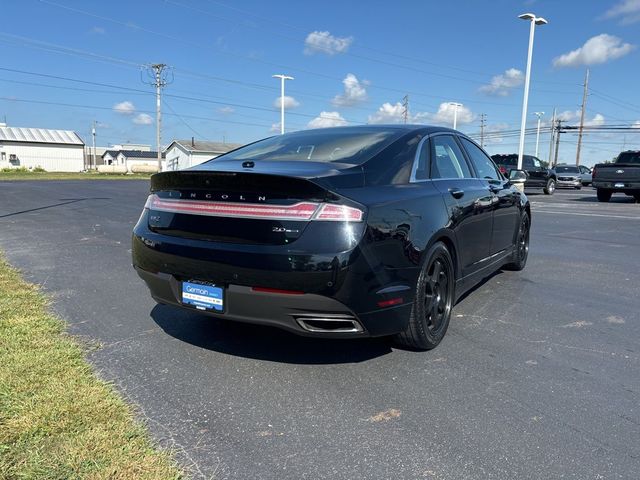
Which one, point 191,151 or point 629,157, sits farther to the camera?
point 191,151

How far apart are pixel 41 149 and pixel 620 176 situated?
260 ft

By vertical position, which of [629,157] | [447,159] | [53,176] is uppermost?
[629,157]

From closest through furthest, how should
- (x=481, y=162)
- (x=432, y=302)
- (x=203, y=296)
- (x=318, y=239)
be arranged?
(x=318, y=239) < (x=203, y=296) < (x=432, y=302) < (x=481, y=162)

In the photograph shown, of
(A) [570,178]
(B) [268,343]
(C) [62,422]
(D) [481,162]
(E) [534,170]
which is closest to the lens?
(C) [62,422]

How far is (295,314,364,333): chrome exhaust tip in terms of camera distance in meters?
2.88

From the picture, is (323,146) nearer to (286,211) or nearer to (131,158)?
(286,211)

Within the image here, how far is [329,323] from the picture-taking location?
9.64 feet

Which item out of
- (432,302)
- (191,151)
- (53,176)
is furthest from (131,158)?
(432,302)

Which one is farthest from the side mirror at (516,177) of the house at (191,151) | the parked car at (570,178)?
the house at (191,151)

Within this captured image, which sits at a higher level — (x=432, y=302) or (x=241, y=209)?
(x=241, y=209)

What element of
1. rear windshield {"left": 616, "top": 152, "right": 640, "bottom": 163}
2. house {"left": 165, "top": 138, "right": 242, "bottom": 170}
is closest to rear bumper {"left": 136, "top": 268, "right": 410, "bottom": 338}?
rear windshield {"left": 616, "top": 152, "right": 640, "bottom": 163}

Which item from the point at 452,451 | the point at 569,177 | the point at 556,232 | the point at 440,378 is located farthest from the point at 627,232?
the point at 569,177

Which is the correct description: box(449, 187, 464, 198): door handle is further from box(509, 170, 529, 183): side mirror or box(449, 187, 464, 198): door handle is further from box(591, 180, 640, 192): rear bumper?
box(591, 180, 640, 192): rear bumper

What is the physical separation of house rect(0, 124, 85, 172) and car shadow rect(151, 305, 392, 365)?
80.9 metres
